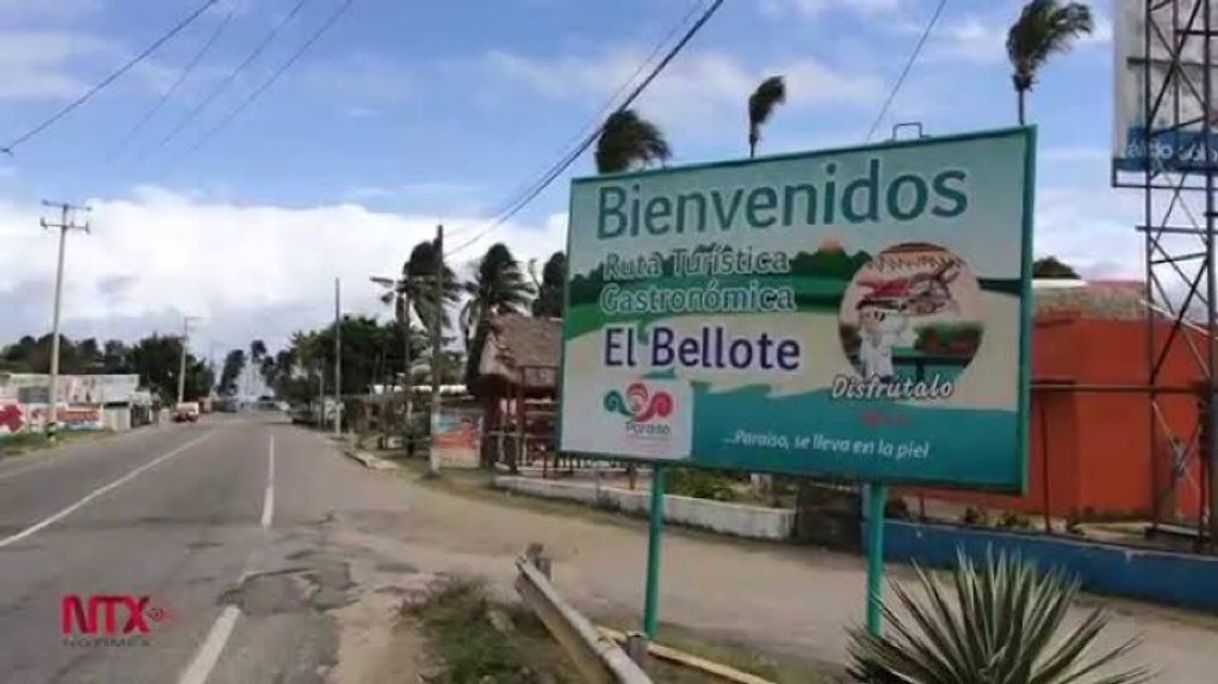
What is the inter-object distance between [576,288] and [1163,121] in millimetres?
12239

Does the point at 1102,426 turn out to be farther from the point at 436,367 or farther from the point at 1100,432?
the point at 436,367

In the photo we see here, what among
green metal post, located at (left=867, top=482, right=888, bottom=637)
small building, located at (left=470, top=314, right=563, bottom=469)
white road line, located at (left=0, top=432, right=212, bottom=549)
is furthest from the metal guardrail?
small building, located at (left=470, top=314, right=563, bottom=469)

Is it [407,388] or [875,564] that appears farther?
[407,388]

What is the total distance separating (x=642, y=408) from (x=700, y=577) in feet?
19.6

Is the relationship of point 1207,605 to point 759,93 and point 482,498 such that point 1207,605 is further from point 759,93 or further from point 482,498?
point 759,93

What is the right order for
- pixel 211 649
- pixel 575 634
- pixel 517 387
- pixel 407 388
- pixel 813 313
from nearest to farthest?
pixel 575 634
pixel 813 313
pixel 211 649
pixel 517 387
pixel 407 388

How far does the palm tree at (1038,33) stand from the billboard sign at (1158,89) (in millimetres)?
5397

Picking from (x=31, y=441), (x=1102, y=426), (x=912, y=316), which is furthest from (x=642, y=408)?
(x=31, y=441)

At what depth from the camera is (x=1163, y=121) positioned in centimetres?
1888

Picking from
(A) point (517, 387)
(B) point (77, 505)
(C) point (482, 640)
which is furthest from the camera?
(A) point (517, 387)

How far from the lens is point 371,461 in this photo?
4462 cm

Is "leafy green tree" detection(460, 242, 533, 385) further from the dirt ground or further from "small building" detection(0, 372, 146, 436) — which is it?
the dirt ground

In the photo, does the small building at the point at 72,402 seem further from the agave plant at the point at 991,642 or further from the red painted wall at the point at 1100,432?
the agave plant at the point at 991,642

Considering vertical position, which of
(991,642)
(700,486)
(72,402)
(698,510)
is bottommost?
(698,510)
